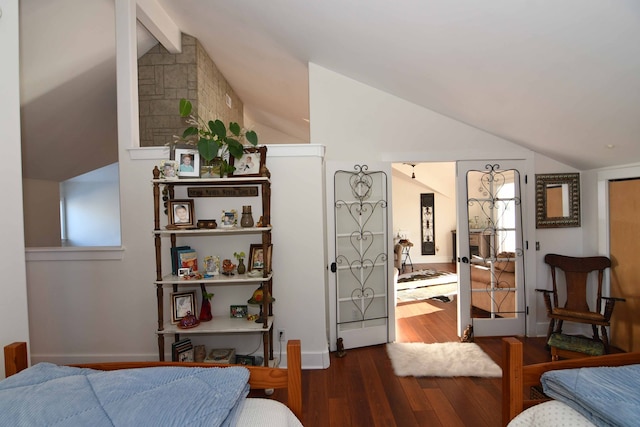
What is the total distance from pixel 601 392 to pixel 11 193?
258cm

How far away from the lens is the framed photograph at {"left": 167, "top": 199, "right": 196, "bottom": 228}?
2.62 meters

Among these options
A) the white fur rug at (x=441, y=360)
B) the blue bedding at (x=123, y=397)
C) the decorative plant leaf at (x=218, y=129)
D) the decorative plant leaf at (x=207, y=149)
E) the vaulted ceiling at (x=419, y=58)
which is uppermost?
the vaulted ceiling at (x=419, y=58)

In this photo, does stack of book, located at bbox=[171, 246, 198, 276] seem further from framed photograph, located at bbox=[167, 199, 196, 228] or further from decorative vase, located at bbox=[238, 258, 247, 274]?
decorative vase, located at bbox=[238, 258, 247, 274]

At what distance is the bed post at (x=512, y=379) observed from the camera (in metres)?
1.27

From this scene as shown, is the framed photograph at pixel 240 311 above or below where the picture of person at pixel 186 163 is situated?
below

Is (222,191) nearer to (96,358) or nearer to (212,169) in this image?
(212,169)

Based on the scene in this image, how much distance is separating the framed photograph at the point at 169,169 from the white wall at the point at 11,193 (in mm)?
997

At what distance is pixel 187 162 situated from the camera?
101 inches

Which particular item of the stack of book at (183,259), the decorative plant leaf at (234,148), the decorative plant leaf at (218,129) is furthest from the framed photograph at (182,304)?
the decorative plant leaf at (218,129)

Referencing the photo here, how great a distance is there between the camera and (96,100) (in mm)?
4266

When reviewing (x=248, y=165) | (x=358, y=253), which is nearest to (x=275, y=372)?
(x=248, y=165)

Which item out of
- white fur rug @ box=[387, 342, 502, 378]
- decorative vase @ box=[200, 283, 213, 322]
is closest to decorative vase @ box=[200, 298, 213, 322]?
decorative vase @ box=[200, 283, 213, 322]

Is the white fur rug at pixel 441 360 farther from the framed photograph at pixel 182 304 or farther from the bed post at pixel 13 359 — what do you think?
the bed post at pixel 13 359

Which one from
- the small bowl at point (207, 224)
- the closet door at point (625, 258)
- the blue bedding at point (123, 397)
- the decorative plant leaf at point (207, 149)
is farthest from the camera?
the closet door at point (625, 258)
